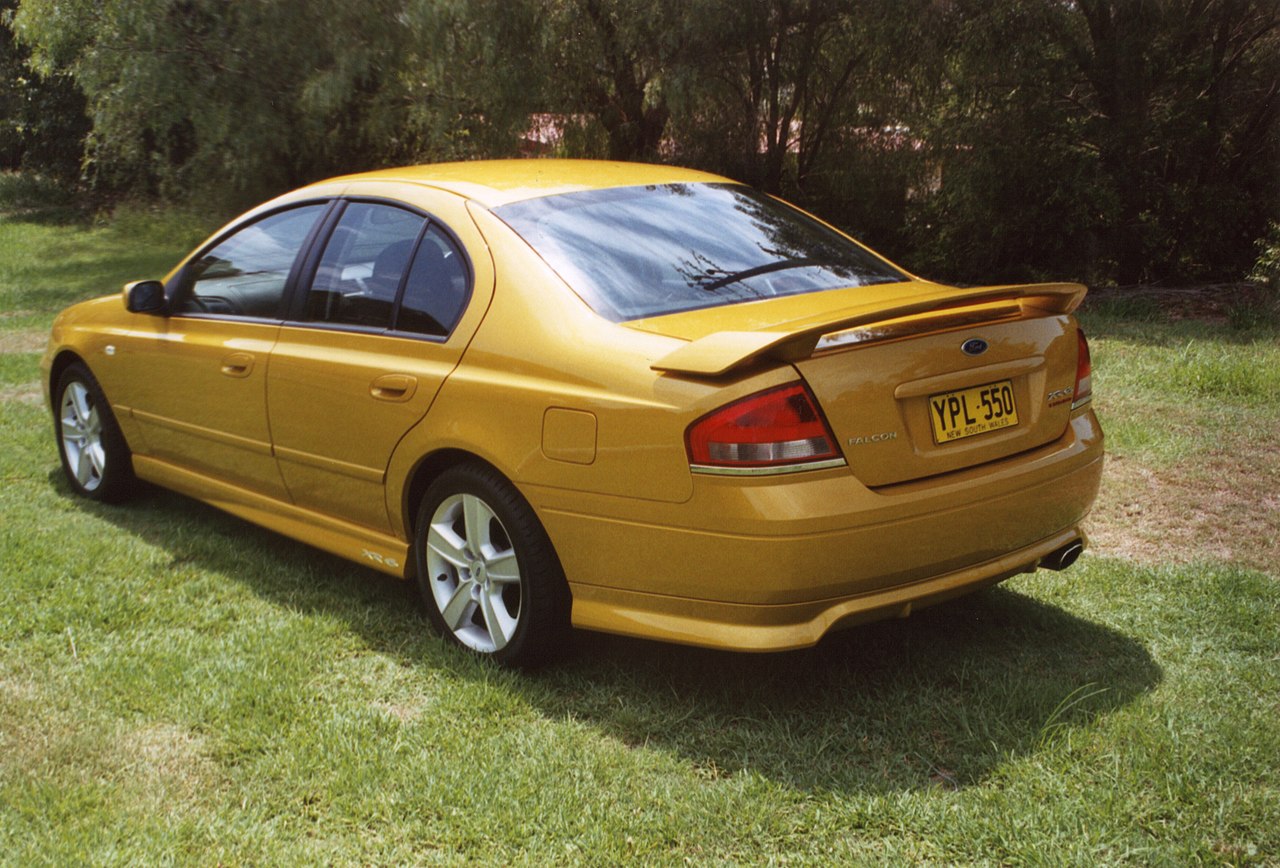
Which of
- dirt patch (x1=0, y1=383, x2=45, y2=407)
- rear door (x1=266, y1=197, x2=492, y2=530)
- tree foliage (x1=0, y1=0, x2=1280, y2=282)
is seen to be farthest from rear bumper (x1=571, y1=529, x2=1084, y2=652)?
tree foliage (x1=0, y1=0, x2=1280, y2=282)

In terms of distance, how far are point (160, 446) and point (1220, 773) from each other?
172 inches

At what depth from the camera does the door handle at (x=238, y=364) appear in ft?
15.6

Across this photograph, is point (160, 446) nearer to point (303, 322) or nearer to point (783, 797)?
point (303, 322)

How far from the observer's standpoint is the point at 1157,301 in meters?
11.2

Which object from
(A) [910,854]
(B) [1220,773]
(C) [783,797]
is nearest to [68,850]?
(C) [783,797]

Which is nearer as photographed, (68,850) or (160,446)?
(68,850)

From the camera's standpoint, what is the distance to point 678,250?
4.05 meters

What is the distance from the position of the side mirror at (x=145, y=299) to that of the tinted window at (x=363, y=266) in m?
1.10

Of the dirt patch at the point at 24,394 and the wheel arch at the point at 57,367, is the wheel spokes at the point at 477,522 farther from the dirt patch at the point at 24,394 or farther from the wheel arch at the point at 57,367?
the dirt patch at the point at 24,394

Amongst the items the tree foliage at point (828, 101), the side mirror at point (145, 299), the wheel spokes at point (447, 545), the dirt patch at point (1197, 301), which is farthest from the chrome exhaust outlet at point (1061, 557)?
the tree foliage at point (828, 101)

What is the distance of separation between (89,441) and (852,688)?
13.5 ft

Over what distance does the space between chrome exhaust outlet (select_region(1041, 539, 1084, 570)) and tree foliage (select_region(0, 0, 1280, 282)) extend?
8.93 metres

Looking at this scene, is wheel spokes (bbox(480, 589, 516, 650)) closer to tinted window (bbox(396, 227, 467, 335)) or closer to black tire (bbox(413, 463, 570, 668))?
black tire (bbox(413, 463, 570, 668))

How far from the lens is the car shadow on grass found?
3.33 meters
